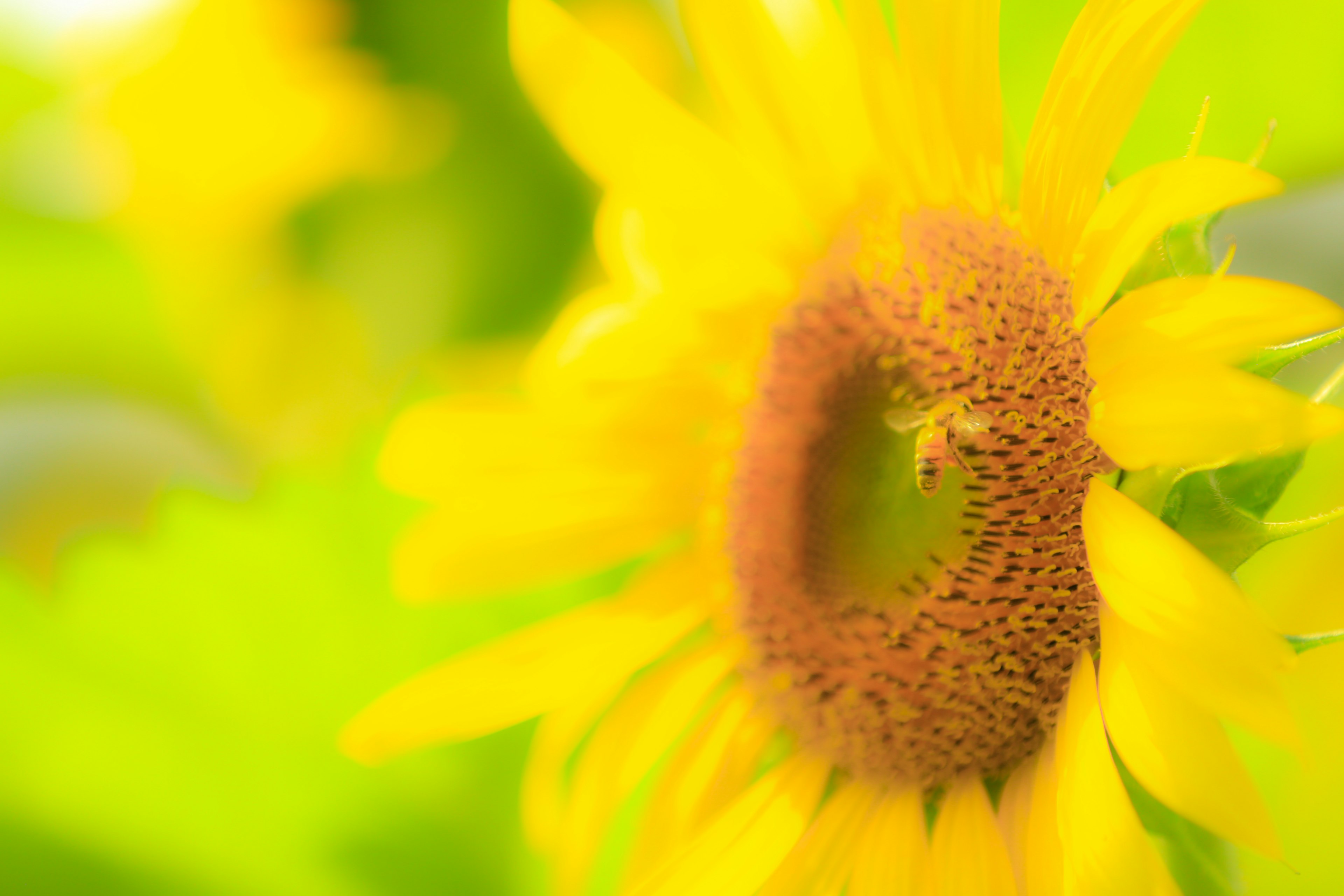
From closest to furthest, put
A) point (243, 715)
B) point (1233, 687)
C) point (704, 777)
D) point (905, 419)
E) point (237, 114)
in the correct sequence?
point (1233, 687) < point (905, 419) < point (704, 777) < point (243, 715) < point (237, 114)

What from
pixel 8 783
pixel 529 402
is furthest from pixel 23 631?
pixel 529 402

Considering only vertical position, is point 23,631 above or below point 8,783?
above

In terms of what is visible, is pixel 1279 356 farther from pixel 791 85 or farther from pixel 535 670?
pixel 535 670

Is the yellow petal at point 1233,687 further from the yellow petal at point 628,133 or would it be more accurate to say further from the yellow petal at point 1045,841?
the yellow petal at point 628,133

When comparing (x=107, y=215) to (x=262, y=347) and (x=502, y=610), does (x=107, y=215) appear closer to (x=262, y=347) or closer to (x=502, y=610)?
(x=262, y=347)

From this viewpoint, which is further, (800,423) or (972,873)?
(800,423)

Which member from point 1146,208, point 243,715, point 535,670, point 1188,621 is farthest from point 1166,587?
point 243,715

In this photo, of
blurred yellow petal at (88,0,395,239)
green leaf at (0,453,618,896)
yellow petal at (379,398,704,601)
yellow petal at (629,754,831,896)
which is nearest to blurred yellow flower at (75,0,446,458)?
blurred yellow petal at (88,0,395,239)
